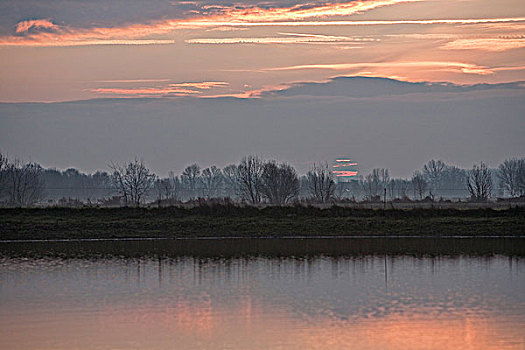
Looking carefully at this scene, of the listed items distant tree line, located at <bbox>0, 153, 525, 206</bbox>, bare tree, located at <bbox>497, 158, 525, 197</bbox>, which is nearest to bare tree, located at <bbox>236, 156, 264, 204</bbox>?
distant tree line, located at <bbox>0, 153, 525, 206</bbox>

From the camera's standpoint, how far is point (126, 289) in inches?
785

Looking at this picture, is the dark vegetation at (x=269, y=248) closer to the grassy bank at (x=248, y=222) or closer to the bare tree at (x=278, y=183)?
the grassy bank at (x=248, y=222)

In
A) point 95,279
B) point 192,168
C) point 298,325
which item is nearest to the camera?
point 298,325

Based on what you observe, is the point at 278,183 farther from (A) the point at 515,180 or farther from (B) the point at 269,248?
(A) the point at 515,180

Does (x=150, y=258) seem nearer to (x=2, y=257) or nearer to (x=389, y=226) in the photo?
(x=2, y=257)

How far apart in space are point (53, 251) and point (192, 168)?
131244mm

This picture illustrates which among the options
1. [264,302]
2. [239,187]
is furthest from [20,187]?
[264,302]

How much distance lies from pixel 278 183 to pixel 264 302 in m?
48.2

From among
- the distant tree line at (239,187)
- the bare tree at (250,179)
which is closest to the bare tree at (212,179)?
the distant tree line at (239,187)

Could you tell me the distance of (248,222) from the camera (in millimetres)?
40125

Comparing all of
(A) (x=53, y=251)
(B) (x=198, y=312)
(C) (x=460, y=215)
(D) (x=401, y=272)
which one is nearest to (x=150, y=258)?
(A) (x=53, y=251)

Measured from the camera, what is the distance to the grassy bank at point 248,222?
3853 centimetres

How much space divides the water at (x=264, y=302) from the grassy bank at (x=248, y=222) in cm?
1028

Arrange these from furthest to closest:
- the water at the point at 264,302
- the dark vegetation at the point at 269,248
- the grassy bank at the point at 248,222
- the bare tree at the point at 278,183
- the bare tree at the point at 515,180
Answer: the bare tree at the point at 515,180, the bare tree at the point at 278,183, the grassy bank at the point at 248,222, the dark vegetation at the point at 269,248, the water at the point at 264,302
